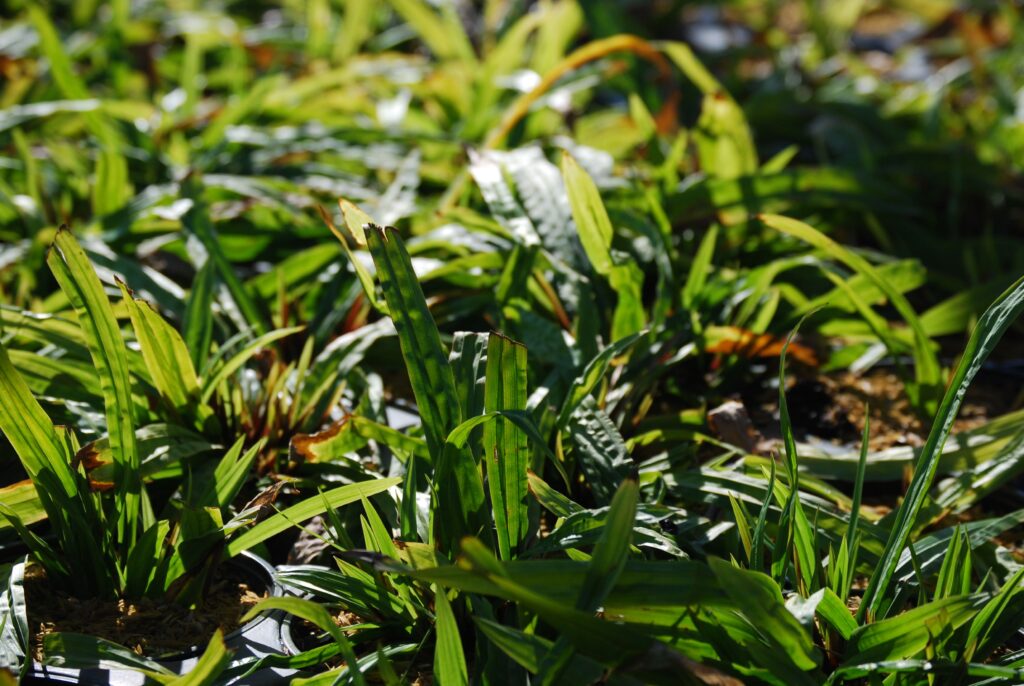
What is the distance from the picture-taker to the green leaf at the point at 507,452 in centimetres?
108

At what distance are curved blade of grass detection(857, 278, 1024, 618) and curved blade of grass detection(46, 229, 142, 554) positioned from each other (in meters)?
0.82

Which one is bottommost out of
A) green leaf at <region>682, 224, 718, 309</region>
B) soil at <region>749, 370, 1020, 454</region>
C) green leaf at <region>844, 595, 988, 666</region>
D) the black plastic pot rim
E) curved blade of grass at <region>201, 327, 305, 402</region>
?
soil at <region>749, 370, 1020, 454</region>

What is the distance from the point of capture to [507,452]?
3.58 ft

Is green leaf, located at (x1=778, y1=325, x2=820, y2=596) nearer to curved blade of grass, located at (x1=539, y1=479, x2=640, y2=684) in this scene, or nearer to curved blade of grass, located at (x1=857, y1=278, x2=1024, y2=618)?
curved blade of grass, located at (x1=857, y1=278, x2=1024, y2=618)

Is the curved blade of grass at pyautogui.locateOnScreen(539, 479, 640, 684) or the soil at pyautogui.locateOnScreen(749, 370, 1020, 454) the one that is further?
the soil at pyautogui.locateOnScreen(749, 370, 1020, 454)

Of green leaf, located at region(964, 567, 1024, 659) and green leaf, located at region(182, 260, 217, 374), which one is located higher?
green leaf, located at region(182, 260, 217, 374)

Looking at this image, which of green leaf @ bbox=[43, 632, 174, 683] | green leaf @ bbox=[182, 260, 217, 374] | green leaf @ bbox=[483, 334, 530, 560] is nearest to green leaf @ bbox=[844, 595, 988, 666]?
green leaf @ bbox=[483, 334, 530, 560]

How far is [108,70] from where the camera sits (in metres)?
2.77

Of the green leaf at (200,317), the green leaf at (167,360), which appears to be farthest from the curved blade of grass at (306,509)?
the green leaf at (200,317)

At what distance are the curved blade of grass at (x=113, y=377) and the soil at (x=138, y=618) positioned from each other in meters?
0.07

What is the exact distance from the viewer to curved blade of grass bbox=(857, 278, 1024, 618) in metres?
1.02

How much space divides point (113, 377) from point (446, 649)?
54 cm

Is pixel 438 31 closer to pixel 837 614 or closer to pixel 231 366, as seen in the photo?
pixel 231 366

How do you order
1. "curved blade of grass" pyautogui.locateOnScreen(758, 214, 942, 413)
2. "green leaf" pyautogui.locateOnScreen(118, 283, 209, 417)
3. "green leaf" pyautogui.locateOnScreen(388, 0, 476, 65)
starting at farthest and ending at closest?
"green leaf" pyautogui.locateOnScreen(388, 0, 476, 65), "curved blade of grass" pyautogui.locateOnScreen(758, 214, 942, 413), "green leaf" pyautogui.locateOnScreen(118, 283, 209, 417)
